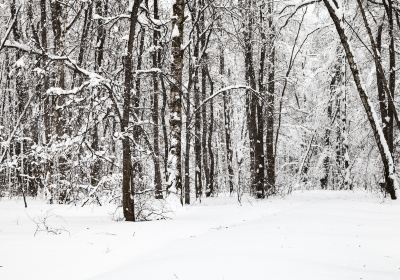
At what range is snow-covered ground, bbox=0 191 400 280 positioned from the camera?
470 cm

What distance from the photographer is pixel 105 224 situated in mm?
8438

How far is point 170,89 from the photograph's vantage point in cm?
1080

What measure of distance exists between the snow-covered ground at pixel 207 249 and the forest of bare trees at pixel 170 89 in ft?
5.31

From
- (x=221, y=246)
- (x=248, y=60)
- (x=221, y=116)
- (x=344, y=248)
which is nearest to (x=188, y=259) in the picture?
(x=221, y=246)

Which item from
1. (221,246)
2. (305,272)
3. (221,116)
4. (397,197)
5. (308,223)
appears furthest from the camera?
(221,116)

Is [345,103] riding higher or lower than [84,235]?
higher

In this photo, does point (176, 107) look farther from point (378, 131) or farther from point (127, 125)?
point (378, 131)

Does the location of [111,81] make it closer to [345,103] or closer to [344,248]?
[344,248]

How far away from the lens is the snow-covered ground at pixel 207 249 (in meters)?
4.70

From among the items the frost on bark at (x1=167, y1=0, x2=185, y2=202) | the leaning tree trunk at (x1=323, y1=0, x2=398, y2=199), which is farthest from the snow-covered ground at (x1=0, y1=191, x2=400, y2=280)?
the leaning tree trunk at (x1=323, y1=0, x2=398, y2=199)

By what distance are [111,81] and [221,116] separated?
1081 inches

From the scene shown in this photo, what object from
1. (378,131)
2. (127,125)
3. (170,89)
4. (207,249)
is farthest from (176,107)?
(378,131)

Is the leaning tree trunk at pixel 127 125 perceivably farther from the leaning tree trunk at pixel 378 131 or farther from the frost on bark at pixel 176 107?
the leaning tree trunk at pixel 378 131

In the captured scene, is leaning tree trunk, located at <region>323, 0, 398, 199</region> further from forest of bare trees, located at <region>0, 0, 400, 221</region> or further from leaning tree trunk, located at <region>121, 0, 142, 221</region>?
leaning tree trunk, located at <region>121, 0, 142, 221</region>
